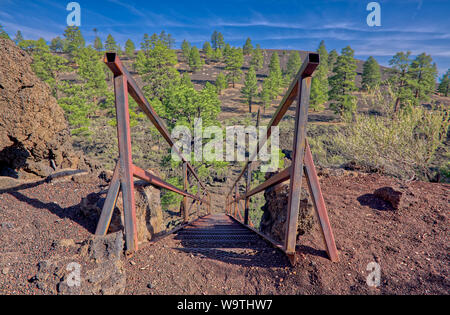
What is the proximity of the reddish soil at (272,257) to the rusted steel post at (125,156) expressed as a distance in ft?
0.88

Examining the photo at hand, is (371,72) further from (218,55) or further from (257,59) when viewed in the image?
(218,55)

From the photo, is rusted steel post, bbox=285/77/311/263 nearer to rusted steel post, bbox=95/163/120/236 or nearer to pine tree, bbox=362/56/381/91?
rusted steel post, bbox=95/163/120/236

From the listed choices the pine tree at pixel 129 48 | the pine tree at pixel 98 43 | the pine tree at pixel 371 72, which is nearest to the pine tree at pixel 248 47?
the pine tree at pixel 129 48

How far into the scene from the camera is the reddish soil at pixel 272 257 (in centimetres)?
169

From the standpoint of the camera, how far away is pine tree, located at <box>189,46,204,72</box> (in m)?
66.3

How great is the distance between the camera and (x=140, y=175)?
2221mm

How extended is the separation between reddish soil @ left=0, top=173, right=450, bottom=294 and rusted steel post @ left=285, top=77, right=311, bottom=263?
31cm

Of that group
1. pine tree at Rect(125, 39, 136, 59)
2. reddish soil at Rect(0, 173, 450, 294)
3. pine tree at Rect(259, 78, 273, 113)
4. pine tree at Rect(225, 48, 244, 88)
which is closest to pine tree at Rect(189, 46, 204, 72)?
pine tree at Rect(225, 48, 244, 88)

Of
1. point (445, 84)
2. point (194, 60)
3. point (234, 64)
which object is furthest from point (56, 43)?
point (445, 84)

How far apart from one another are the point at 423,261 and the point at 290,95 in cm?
203

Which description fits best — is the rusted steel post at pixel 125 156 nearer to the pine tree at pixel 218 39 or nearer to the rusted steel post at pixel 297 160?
the rusted steel post at pixel 297 160

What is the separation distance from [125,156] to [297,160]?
157 centimetres

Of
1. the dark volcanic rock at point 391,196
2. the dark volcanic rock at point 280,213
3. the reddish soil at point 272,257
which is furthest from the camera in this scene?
the dark volcanic rock at point 391,196
